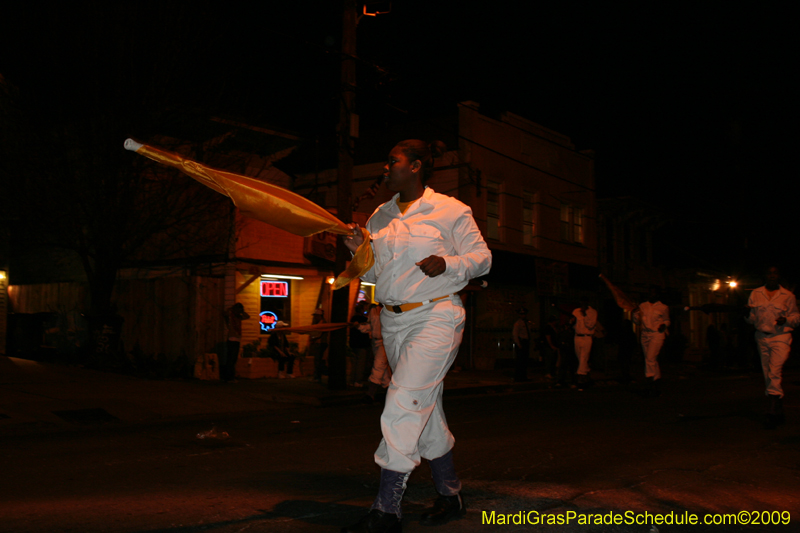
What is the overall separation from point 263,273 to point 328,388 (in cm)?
415

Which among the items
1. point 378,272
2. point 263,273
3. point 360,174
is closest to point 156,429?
point 378,272

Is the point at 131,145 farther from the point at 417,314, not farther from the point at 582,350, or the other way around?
the point at 582,350

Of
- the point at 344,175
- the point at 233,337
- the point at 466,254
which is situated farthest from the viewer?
the point at 233,337

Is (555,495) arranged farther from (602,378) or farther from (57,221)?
(602,378)

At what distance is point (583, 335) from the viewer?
49.4 feet

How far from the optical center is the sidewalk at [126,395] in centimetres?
968

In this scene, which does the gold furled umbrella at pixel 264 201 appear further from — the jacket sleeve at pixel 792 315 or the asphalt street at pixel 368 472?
the jacket sleeve at pixel 792 315

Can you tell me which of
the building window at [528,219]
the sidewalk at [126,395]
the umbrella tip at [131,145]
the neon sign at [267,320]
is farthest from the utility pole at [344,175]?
the building window at [528,219]

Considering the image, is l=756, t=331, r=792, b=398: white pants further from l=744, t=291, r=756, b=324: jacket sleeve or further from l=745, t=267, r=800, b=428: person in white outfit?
l=744, t=291, r=756, b=324: jacket sleeve

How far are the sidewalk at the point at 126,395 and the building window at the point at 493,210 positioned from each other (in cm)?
716

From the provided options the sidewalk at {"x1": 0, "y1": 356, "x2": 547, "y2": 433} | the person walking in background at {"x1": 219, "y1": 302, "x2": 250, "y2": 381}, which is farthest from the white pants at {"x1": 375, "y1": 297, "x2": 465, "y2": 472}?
the person walking in background at {"x1": 219, "y1": 302, "x2": 250, "y2": 381}

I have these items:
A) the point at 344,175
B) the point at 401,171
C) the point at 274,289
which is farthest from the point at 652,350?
the point at 401,171

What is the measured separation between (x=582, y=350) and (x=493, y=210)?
27.6 ft

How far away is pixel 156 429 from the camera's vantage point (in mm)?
8352
